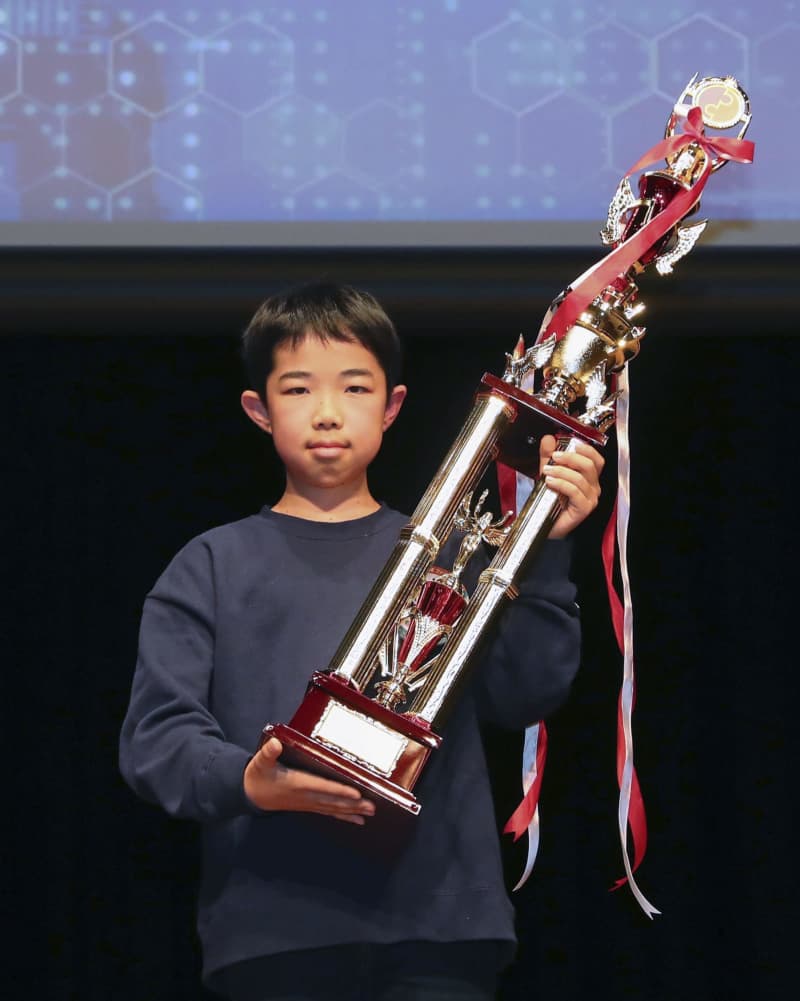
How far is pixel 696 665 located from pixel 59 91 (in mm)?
890

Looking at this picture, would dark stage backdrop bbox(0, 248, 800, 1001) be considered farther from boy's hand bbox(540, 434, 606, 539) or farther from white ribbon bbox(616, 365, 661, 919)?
boy's hand bbox(540, 434, 606, 539)

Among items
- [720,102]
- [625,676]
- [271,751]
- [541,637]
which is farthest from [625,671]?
[720,102]

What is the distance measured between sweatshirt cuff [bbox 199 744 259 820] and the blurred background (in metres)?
0.61

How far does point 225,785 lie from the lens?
0.98 m

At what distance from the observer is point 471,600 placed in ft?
3.37

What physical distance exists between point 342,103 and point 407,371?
31 centimetres

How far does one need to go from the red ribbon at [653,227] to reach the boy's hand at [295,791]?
14.8 inches

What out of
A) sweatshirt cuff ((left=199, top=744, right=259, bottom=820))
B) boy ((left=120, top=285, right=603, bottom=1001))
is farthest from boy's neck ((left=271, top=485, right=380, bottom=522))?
sweatshirt cuff ((left=199, top=744, right=259, bottom=820))

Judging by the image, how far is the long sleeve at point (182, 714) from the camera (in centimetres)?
99

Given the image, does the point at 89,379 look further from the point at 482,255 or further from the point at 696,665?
the point at 696,665

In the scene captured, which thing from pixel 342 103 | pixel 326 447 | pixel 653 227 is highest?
pixel 342 103

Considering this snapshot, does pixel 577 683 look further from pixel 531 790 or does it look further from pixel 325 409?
pixel 325 409

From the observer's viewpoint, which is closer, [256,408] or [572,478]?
[572,478]

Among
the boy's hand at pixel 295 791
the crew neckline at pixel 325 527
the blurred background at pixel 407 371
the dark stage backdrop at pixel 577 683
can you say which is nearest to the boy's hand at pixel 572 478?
the crew neckline at pixel 325 527
